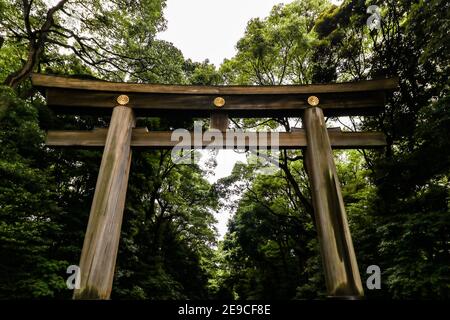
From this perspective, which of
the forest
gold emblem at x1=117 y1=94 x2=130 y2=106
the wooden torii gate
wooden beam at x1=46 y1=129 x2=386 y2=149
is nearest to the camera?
the wooden torii gate

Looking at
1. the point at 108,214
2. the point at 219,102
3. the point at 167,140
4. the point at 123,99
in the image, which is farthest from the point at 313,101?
the point at 108,214

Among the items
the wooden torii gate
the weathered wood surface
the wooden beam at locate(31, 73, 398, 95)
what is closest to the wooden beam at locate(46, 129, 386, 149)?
the wooden torii gate

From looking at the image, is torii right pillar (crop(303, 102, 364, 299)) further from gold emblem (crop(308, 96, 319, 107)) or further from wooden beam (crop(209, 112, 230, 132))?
wooden beam (crop(209, 112, 230, 132))

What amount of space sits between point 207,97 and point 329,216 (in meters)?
2.89

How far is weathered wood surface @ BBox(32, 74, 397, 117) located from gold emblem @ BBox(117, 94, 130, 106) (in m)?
0.08

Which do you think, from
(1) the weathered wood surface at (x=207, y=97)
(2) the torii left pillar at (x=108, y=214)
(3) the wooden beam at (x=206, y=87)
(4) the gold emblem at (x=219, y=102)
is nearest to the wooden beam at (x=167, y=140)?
(2) the torii left pillar at (x=108, y=214)

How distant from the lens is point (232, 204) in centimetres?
1933

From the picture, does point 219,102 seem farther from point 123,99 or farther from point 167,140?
point 123,99

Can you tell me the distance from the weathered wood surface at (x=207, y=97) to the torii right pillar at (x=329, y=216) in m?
0.35

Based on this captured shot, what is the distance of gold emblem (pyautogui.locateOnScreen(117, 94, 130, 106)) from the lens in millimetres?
4754

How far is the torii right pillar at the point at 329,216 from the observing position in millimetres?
3576

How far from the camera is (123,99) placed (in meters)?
4.78
